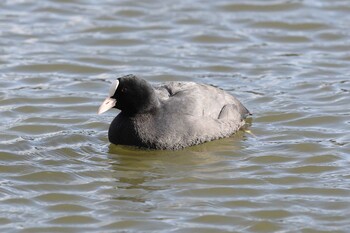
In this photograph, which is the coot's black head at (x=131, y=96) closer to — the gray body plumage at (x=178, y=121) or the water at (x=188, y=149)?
the gray body plumage at (x=178, y=121)

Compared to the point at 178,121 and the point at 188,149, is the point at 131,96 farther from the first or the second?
the point at 188,149

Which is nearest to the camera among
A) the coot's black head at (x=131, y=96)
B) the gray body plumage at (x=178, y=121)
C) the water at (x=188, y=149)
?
the water at (x=188, y=149)

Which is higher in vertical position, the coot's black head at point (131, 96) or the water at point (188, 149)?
the coot's black head at point (131, 96)

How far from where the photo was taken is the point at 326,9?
15.0 meters

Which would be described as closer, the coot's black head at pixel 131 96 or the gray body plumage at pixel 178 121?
the coot's black head at pixel 131 96

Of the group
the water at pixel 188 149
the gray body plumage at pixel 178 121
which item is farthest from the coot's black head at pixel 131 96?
the water at pixel 188 149

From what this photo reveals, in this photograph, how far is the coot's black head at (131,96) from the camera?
9.95 metres

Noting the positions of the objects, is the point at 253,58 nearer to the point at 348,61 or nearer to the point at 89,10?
the point at 348,61

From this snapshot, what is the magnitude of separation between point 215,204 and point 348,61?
5.05 m

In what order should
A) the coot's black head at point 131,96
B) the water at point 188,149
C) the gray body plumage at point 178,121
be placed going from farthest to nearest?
1. the gray body plumage at point 178,121
2. the coot's black head at point 131,96
3. the water at point 188,149

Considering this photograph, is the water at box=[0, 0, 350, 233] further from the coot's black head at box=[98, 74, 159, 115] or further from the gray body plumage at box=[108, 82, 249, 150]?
the coot's black head at box=[98, 74, 159, 115]

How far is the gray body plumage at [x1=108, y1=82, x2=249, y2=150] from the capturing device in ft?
33.0

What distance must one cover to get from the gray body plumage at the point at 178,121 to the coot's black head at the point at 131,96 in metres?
0.06

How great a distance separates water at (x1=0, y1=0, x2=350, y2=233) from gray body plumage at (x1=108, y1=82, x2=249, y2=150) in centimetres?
12
